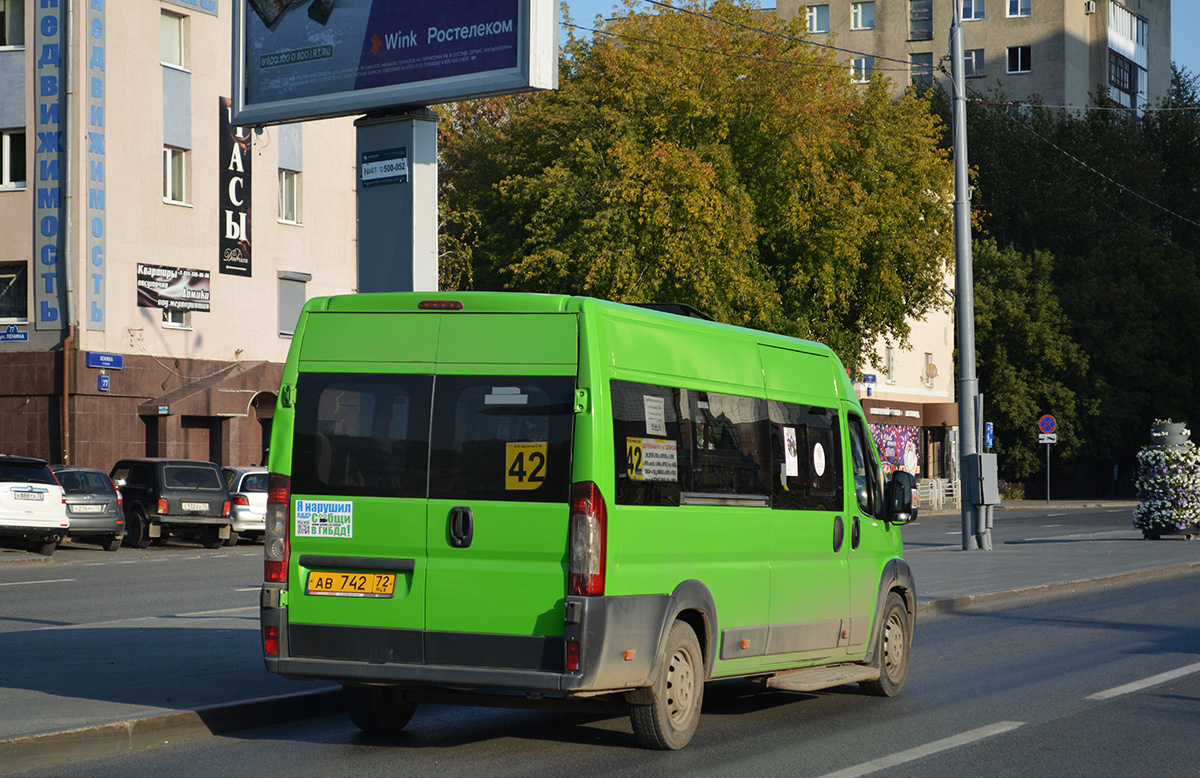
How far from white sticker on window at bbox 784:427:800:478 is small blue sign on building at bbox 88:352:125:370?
27.2 metres

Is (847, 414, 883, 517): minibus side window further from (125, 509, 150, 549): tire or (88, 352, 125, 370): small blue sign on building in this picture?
(88, 352, 125, 370): small blue sign on building

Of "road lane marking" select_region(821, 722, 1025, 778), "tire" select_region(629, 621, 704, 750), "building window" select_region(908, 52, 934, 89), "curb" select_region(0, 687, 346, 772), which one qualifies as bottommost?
"road lane marking" select_region(821, 722, 1025, 778)

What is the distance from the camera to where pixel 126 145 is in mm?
34812

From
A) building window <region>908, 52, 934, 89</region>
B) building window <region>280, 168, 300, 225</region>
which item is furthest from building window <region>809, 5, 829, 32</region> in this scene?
building window <region>280, 168, 300, 225</region>

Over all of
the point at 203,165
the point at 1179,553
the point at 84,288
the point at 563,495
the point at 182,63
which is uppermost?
the point at 182,63

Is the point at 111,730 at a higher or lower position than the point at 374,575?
lower

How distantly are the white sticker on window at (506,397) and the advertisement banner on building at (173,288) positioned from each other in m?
29.1

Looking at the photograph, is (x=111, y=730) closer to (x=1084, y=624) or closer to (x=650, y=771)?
(x=650, y=771)

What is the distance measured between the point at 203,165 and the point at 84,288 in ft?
16.5

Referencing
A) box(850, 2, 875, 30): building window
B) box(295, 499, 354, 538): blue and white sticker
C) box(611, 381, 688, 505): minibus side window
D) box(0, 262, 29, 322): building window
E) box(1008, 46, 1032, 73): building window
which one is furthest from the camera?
box(850, 2, 875, 30): building window

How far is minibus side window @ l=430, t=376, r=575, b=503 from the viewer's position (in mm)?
7695

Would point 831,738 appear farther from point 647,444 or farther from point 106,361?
point 106,361

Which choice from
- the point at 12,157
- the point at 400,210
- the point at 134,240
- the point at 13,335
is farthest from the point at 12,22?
the point at 400,210

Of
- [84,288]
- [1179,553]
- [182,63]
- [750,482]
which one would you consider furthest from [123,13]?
[750,482]
